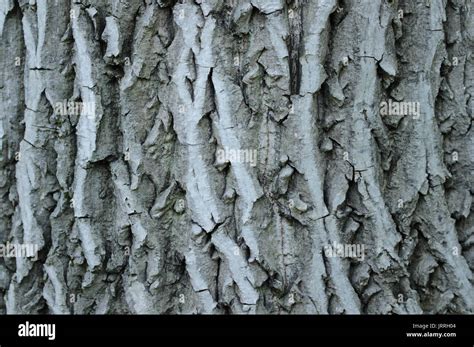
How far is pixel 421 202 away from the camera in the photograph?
5.11 feet

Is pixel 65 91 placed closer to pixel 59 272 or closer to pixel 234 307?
pixel 59 272

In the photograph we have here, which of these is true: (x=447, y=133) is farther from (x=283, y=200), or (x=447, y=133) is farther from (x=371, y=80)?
(x=283, y=200)

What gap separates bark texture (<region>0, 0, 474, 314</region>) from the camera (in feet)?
4.78

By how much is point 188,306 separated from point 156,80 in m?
0.57

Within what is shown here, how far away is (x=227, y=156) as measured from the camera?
146cm

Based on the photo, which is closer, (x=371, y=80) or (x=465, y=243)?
(x=371, y=80)

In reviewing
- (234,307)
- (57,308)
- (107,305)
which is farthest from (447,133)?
(57,308)

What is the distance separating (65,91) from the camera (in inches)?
60.1

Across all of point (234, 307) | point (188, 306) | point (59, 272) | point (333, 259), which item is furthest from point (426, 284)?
point (59, 272)

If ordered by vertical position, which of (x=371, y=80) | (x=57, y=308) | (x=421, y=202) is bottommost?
(x=57, y=308)

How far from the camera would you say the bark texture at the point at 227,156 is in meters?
1.46

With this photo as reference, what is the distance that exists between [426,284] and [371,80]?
0.55 m

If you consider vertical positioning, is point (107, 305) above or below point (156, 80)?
below

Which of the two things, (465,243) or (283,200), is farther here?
(465,243)
